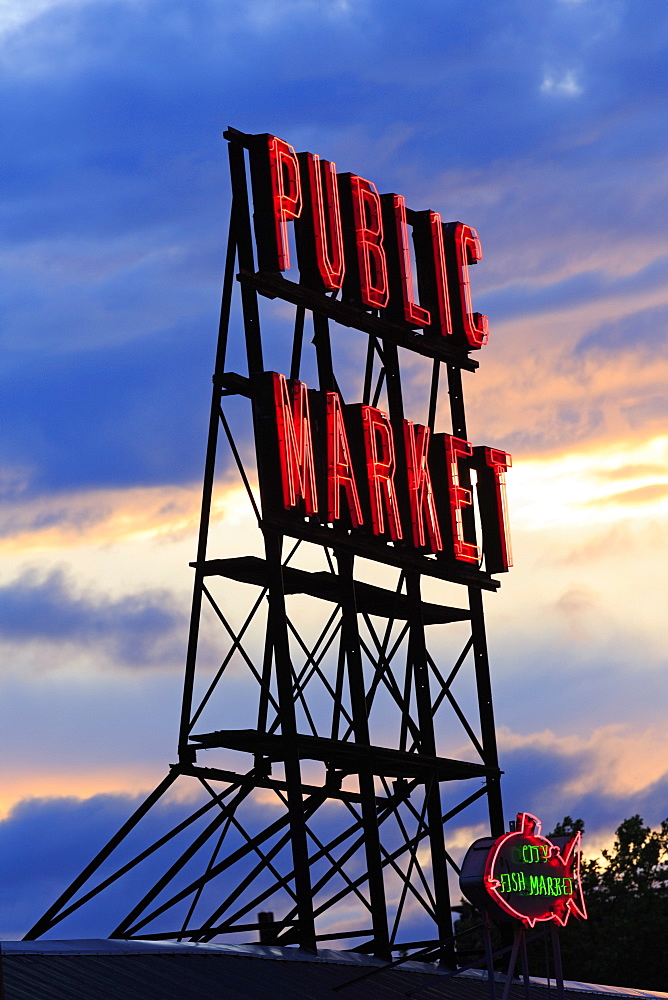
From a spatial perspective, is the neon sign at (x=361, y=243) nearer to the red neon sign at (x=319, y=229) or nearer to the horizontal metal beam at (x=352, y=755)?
the red neon sign at (x=319, y=229)

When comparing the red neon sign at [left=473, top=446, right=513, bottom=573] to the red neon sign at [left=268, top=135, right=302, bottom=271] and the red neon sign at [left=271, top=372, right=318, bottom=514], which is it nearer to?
the red neon sign at [left=271, top=372, right=318, bottom=514]

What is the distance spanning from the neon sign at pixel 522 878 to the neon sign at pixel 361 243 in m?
12.8

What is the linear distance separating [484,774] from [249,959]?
10.5 meters

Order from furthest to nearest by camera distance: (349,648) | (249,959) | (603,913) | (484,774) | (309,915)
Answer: (603,913)
(484,774)
(349,648)
(309,915)
(249,959)

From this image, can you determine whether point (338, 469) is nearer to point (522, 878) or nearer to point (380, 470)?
point (380, 470)

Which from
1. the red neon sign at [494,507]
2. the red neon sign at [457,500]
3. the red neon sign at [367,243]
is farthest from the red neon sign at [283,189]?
the red neon sign at [494,507]

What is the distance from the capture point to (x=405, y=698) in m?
41.6

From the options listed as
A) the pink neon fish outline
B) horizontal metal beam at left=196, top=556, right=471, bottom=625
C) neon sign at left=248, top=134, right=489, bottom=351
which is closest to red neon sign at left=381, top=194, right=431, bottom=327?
neon sign at left=248, top=134, right=489, bottom=351

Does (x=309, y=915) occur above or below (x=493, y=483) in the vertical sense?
below

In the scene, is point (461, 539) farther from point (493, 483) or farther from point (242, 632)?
point (242, 632)

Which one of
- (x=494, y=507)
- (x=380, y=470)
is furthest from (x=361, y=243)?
(x=494, y=507)

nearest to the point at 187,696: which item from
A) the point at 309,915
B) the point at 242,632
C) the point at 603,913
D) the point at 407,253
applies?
the point at 242,632

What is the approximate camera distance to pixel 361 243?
40438 millimetres

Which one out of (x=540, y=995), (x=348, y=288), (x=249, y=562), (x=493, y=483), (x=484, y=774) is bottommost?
(x=540, y=995)
